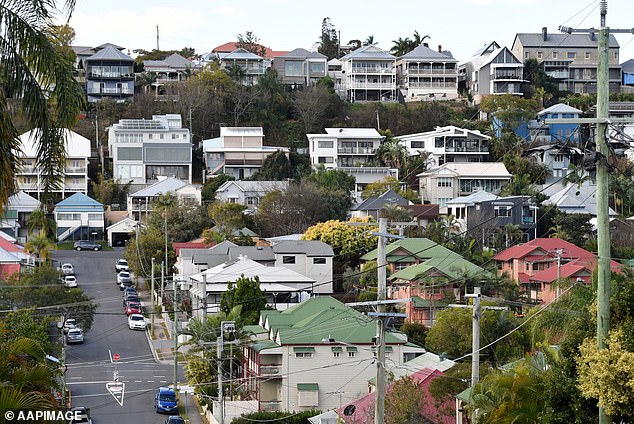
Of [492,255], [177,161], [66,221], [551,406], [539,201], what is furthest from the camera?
[177,161]

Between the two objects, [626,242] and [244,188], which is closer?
[626,242]

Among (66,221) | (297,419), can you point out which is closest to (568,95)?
(66,221)

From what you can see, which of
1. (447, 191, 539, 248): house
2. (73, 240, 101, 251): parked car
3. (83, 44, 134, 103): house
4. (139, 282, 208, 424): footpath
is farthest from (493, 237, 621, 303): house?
(83, 44, 134, 103): house

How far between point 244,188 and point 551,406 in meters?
73.3


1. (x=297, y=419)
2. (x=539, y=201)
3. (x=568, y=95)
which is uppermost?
(x=568, y=95)

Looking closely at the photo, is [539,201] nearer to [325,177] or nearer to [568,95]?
[325,177]

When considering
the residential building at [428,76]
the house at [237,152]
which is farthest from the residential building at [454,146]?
the residential building at [428,76]

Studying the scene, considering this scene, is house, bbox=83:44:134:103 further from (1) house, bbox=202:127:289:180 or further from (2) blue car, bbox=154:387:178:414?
(2) blue car, bbox=154:387:178:414

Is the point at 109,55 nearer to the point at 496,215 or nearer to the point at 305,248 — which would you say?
the point at 496,215

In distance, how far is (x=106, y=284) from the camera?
7369 cm

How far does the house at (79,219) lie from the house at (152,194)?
2423 millimetres

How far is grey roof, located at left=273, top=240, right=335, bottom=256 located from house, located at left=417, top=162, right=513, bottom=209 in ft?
75.4

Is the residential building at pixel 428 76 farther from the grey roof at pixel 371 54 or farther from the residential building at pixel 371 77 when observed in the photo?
the grey roof at pixel 371 54

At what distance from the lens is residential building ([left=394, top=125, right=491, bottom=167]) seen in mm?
101125
